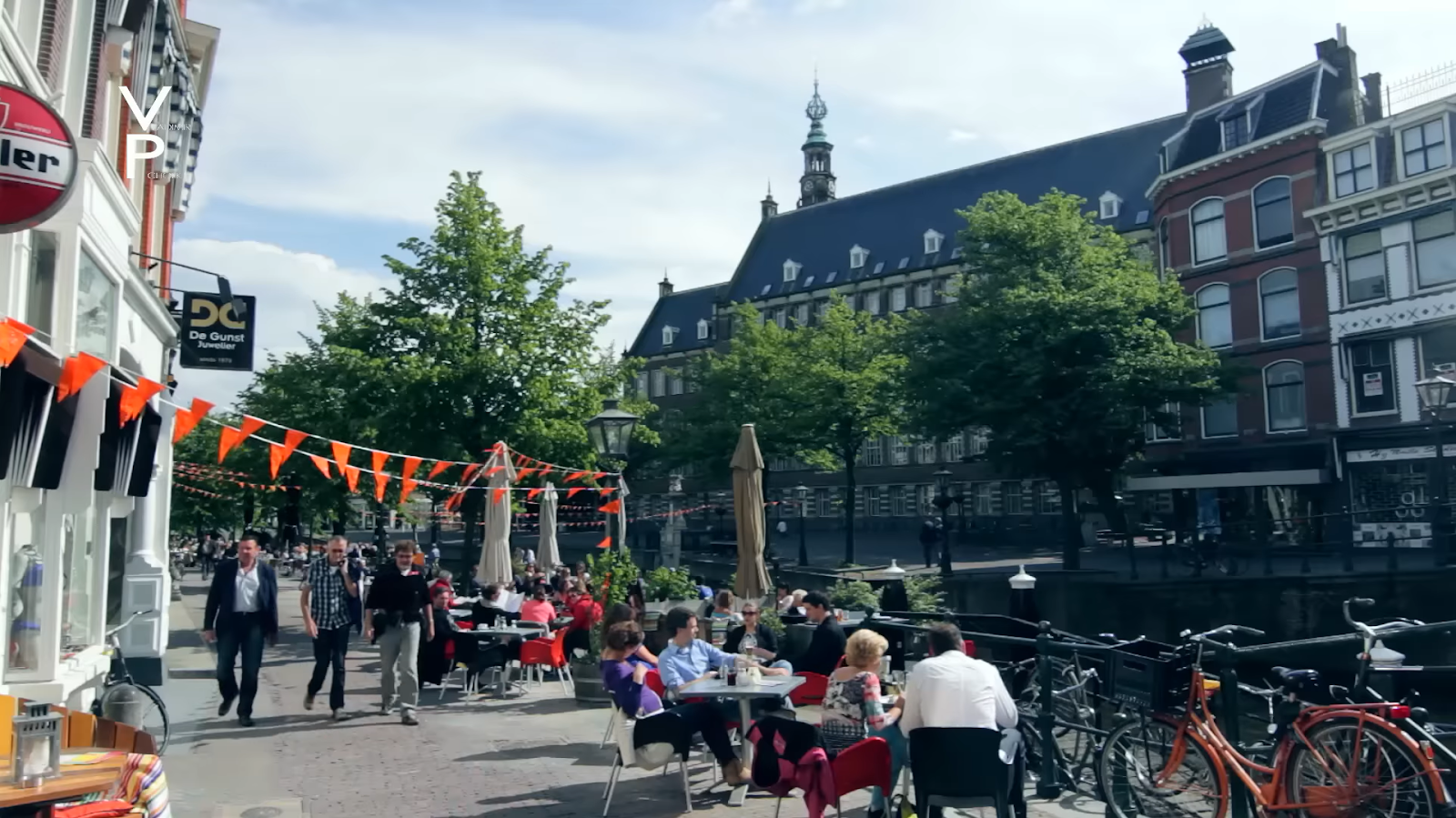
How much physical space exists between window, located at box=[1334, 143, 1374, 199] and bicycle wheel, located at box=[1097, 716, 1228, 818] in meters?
30.8

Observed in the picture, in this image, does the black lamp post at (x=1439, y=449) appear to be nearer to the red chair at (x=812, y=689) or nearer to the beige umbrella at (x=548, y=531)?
the red chair at (x=812, y=689)

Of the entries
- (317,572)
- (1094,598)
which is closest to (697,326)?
(1094,598)

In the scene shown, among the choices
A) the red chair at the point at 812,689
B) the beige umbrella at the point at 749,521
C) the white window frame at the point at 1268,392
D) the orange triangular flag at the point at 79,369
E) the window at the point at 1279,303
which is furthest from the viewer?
the window at the point at 1279,303

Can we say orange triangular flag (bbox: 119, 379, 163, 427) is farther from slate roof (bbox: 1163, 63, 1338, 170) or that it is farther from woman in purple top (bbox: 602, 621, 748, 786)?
slate roof (bbox: 1163, 63, 1338, 170)

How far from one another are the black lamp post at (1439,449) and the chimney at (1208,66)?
2476cm

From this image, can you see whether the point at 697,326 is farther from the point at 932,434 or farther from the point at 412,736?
the point at 412,736

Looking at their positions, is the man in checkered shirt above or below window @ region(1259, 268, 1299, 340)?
below

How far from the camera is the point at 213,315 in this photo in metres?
18.5

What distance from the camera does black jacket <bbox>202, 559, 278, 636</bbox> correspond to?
10406mm

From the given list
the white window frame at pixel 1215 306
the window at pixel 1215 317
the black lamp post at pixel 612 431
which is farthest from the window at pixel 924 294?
the black lamp post at pixel 612 431

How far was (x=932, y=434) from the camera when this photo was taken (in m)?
33.5

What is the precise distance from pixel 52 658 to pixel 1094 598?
22192mm

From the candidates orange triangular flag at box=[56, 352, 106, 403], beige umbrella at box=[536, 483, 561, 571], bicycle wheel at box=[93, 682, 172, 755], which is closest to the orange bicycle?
bicycle wheel at box=[93, 682, 172, 755]

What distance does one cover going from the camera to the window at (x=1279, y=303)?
35.1 m
